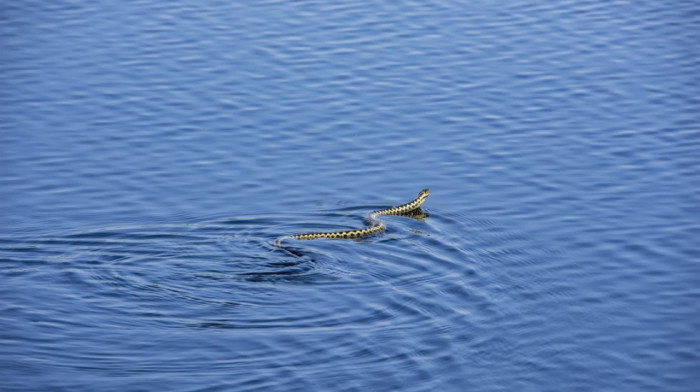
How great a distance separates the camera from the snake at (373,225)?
60.7 ft

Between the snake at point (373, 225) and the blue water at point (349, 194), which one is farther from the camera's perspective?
the snake at point (373, 225)

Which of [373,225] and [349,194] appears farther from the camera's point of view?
[349,194]

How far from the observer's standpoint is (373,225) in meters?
19.2

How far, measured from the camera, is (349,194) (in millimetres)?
20172

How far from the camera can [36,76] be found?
25.2m

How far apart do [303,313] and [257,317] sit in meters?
0.63

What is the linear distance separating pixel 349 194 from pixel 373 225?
120 centimetres

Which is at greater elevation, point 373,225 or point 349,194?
point 349,194

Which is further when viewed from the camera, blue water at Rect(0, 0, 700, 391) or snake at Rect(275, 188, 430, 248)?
snake at Rect(275, 188, 430, 248)

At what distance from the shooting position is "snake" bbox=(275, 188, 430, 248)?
18500mm

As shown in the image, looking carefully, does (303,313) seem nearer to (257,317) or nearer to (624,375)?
(257,317)

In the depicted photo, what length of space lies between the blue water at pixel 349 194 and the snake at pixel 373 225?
0.18m

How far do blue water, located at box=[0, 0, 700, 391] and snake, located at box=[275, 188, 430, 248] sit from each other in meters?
0.18

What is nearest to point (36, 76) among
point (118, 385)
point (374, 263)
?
point (374, 263)
